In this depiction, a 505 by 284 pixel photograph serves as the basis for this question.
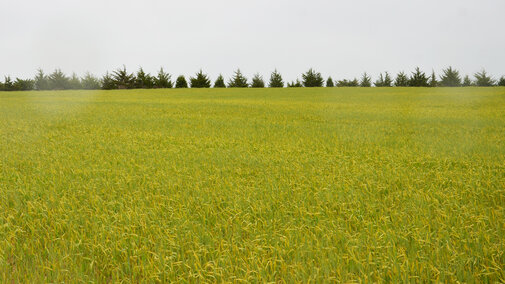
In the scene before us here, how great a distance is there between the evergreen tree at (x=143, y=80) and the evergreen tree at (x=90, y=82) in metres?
7.44

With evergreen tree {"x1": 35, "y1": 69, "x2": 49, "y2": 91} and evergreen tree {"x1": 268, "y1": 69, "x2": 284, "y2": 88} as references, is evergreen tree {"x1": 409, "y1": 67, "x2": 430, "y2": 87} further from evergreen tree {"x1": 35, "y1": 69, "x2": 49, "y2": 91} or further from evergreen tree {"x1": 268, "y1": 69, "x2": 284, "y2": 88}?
evergreen tree {"x1": 35, "y1": 69, "x2": 49, "y2": 91}

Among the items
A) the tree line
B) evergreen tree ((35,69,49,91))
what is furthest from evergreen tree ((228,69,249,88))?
evergreen tree ((35,69,49,91))

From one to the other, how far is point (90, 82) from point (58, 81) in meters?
4.92

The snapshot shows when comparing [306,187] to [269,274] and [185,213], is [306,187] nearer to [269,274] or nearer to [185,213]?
[185,213]

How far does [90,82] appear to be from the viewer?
5841 centimetres

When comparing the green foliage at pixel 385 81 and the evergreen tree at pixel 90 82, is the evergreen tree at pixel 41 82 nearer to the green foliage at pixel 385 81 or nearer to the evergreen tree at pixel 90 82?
the evergreen tree at pixel 90 82

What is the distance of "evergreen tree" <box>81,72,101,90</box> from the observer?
186ft

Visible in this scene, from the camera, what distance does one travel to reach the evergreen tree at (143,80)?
5528cm

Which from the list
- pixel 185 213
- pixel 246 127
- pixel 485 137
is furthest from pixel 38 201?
pixel 485 137

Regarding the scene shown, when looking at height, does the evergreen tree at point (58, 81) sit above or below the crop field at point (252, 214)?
above

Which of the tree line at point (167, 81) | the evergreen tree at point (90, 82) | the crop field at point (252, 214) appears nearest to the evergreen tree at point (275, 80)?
the tree line at point (167, 81)

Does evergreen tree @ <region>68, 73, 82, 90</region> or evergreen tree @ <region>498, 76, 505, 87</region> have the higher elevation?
evergreen tree @ <region>68, 73, 82, 90</region>

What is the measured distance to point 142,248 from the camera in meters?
2.69

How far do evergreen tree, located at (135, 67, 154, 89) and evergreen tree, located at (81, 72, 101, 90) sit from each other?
744 cm
